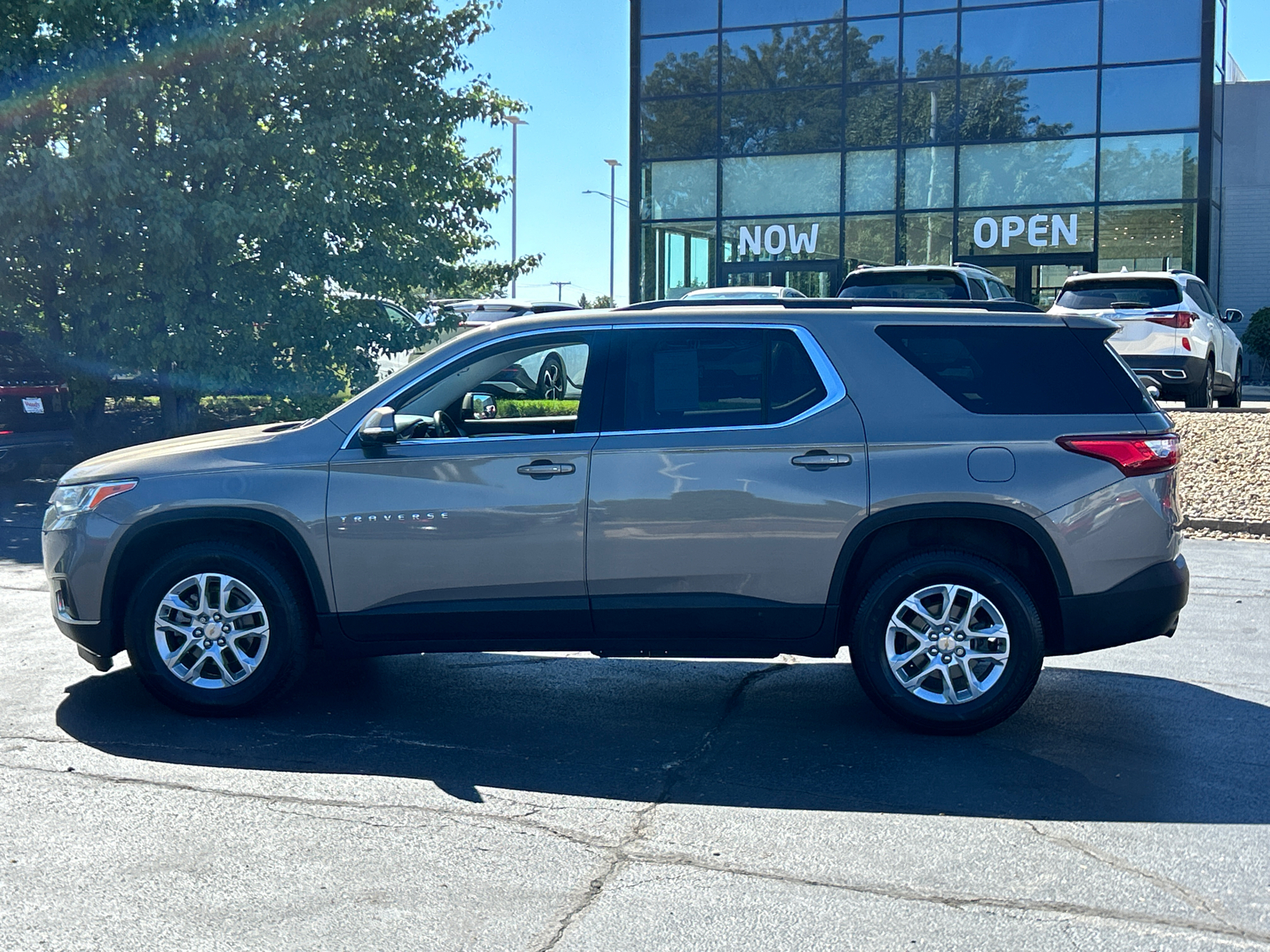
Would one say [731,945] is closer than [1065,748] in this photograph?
Yes

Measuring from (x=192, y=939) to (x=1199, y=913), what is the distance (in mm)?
2745

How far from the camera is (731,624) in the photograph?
5.51 metres

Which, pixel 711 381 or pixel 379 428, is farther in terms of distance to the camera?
pixel 711 381

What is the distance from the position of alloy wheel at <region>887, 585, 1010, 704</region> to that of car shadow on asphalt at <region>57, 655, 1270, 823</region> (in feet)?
0.74

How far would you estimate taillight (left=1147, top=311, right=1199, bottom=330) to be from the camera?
49.7 ft

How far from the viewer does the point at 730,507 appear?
5.46 metres

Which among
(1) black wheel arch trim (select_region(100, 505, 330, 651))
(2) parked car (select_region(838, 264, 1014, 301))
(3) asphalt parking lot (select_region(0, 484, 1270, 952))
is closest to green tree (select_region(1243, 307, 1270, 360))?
(2) parked car (select_region(838, 264, 1014, 301))

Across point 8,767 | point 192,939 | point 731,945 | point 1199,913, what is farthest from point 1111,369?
point 8,767

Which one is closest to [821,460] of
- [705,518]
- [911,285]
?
[705,518]

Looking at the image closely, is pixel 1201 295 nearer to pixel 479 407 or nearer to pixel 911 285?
pixel 911 285

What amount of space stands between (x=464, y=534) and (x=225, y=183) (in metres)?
11.1

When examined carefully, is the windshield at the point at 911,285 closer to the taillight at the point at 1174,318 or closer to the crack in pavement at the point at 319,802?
the taillight at the point at 1174,318

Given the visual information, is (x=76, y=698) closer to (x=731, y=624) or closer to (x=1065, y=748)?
(x=731, y=624)

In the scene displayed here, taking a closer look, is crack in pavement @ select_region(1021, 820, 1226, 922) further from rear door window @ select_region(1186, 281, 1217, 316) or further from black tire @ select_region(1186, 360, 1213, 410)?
rear door window @ select_region(1186, 281, 1217, 316)
